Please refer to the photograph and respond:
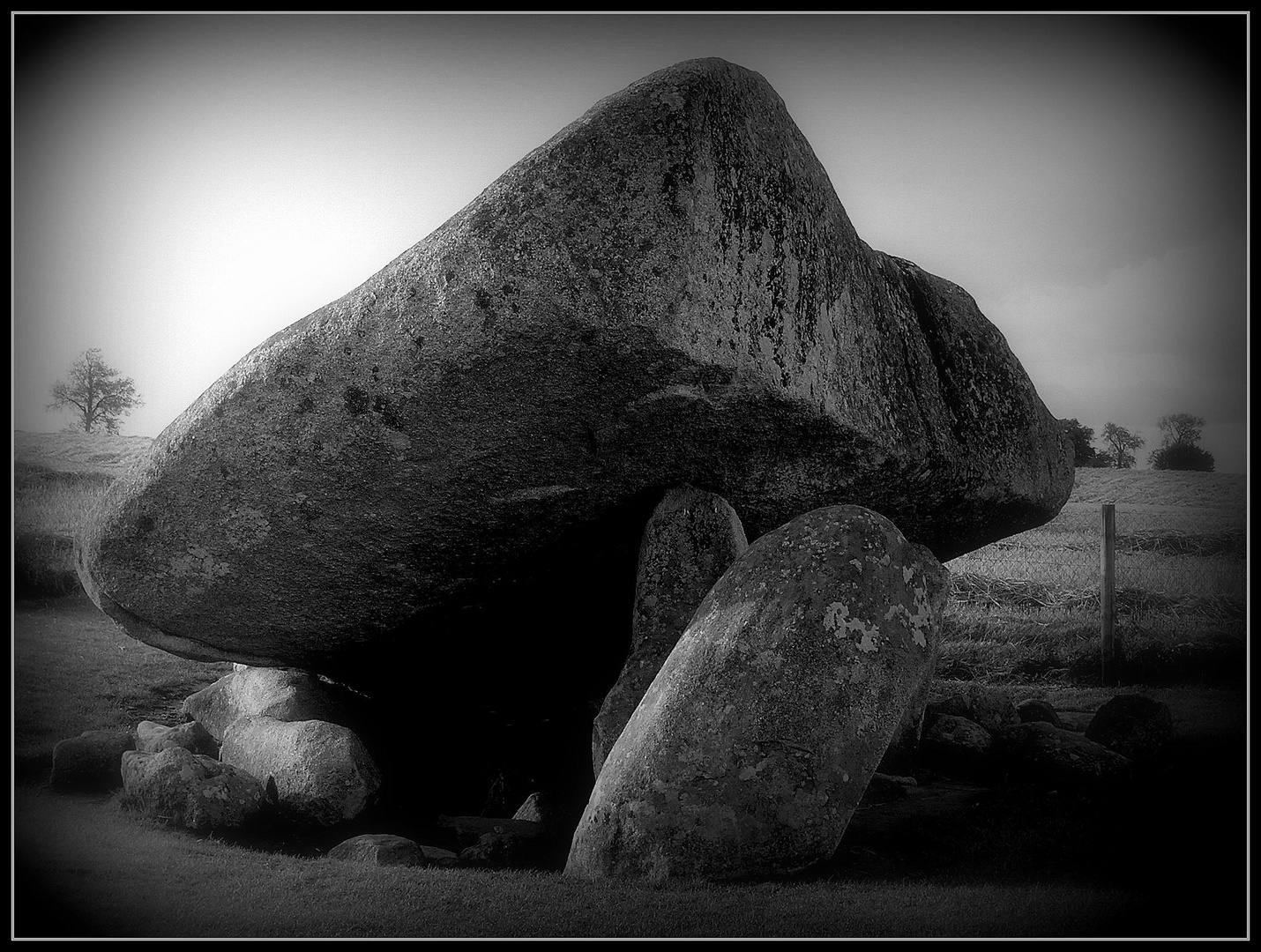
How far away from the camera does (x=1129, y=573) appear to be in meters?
11.0

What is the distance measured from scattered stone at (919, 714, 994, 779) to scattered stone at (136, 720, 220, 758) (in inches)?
198

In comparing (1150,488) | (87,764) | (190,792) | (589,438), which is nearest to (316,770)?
(190,792)

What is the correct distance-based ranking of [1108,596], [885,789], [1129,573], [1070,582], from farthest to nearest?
[1070,582] < [1129,573] < [1108,596] < [885,789]

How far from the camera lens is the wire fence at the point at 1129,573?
410 inches

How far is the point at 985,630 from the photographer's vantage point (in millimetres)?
11320

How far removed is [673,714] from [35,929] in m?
2.70

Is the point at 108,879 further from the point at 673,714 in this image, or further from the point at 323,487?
the point at 673,714

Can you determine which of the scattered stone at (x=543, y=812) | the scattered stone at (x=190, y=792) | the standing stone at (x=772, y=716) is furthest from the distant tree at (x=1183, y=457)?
the scattered stone at (x=190, y=792)

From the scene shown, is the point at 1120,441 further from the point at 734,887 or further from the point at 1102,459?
the point at 734,887

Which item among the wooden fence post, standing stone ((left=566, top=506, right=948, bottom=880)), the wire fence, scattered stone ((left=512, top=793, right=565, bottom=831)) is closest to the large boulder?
standing stone ((left=566, top=506, right=948, bottom=880))

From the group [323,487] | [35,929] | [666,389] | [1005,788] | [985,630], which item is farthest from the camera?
[985,630]

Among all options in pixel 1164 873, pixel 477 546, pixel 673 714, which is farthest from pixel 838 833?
pixel 477 546

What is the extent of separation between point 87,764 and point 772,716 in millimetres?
4458

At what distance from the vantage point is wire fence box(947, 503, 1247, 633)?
1042cm
